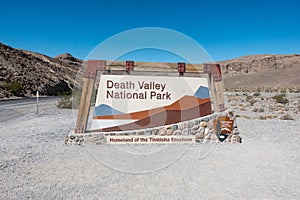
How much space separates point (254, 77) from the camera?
11000cm

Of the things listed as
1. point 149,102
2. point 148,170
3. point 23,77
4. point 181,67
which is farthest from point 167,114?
point 23,77

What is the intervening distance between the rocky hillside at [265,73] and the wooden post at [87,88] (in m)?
91.6

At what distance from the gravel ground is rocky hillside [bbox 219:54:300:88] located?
9081 centimetres

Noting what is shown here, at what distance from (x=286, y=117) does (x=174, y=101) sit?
901 cm

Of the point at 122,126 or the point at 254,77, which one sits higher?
the point at 254,77

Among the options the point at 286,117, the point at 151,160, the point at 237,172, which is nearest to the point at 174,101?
the point at 151,160

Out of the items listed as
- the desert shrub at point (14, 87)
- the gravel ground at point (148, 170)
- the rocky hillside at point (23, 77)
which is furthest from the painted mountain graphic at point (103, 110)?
the desert shrub at point (14, 87)

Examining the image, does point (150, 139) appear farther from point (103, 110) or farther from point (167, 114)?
point (103, 110)

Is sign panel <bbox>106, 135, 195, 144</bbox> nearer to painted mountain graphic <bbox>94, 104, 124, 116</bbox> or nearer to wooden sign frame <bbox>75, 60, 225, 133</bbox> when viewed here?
painted mountain graphic <bbox>94, 104, 124, 116</bbox>

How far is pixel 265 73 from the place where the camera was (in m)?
111

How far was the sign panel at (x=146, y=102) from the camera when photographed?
23.3ft

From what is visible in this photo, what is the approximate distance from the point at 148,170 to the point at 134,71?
10.0ft

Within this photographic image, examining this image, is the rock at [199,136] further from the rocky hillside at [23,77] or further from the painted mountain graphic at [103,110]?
the rocky hillside at [23,77]

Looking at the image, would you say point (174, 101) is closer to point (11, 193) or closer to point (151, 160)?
point (151, 160)
